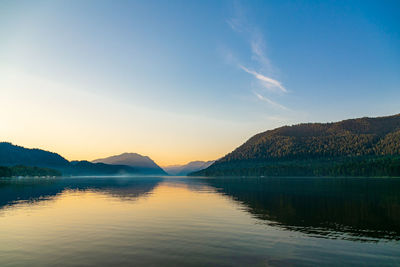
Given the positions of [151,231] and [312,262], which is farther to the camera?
[151,231]

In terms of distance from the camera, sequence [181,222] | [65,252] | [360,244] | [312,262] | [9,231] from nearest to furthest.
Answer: [312,262] → [65,252] → [360,244] → [9,231] → [181,222]

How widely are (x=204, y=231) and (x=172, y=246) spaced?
844 cm

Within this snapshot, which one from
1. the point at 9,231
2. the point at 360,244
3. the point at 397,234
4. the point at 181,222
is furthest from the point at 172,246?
the point at 397,234

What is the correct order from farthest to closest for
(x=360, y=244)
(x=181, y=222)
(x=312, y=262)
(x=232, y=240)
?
1. (x=181, y=222)
2. (x=232, y=240)
3. (x=360, y=244)
4. (x=312, y=262)

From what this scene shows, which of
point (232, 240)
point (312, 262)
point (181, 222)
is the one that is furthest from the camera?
point (181, 222)

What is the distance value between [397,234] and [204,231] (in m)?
22.8

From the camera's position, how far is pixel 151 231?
1422 inches

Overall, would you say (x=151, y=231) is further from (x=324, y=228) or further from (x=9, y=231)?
(x=324, y=228)

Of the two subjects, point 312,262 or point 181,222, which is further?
point 181,222

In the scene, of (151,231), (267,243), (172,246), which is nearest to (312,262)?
(267,243)

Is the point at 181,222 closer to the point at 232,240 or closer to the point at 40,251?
the point at 232,240

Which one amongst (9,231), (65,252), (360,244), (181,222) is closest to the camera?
(65,252)

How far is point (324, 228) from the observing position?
1436 inches

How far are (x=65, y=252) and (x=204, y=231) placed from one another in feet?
54.2
